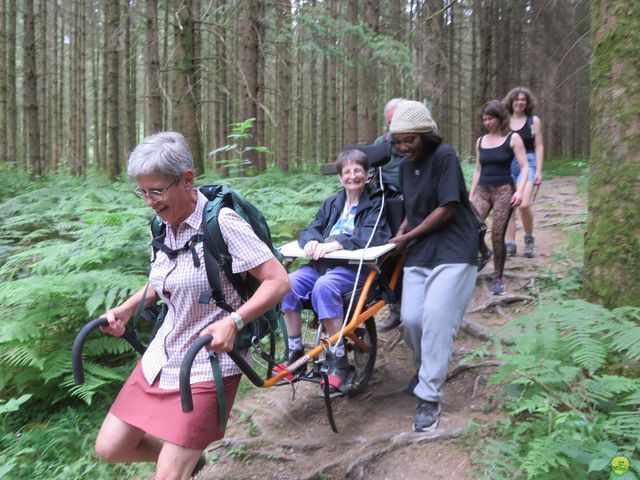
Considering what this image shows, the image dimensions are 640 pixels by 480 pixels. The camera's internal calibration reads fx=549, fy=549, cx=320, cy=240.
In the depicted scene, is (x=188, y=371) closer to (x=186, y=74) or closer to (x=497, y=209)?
(x=497, y=209)

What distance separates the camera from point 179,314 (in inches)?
107

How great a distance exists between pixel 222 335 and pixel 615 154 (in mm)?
2591

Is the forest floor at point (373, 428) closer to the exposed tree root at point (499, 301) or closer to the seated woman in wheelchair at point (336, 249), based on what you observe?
the exposed tree root at point (499, 301)

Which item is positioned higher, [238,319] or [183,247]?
[183,247]

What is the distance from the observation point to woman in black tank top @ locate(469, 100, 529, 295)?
232 inches

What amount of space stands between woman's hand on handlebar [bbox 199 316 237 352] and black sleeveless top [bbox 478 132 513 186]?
175 inches

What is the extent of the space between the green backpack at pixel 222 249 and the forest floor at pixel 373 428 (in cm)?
132

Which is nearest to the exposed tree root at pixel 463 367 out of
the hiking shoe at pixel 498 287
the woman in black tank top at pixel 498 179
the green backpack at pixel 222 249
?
the woman in black tank top at pixel 498 179

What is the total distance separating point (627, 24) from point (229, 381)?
9.97ft

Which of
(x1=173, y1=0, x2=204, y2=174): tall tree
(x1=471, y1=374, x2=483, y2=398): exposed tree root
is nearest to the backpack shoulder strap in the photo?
(x1=471, y1=374, x2=483, y2=398): exposed tree root

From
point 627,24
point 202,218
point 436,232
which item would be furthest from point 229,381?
point 627,24

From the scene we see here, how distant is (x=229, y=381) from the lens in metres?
2.76

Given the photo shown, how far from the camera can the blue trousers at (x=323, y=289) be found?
3.92 meters

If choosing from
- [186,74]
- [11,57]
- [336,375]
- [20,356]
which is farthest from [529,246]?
[11,57]
